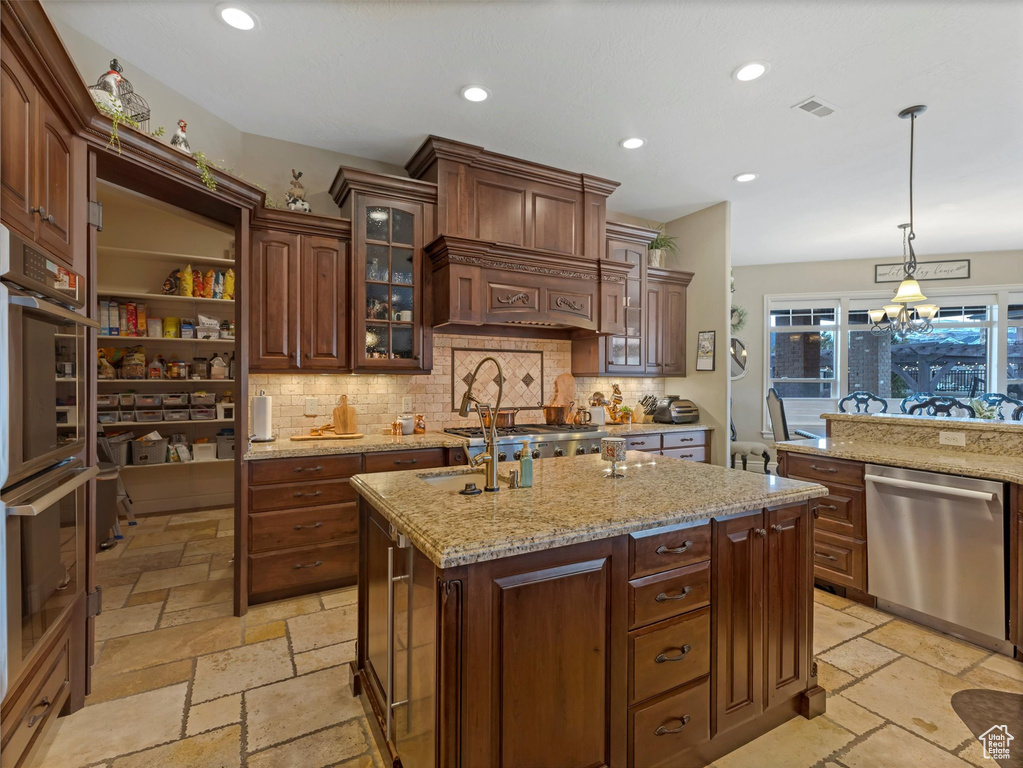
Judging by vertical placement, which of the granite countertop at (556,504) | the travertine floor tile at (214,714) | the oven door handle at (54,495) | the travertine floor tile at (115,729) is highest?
the oven door handle at (54,495)

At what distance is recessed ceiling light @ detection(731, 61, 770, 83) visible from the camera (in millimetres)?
2719

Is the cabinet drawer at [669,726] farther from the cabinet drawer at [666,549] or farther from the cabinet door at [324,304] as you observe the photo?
the cabinet door at [324,304]

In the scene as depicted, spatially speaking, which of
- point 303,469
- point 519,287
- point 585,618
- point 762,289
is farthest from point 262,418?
point 762,289

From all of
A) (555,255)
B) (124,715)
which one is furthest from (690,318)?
(124,715)

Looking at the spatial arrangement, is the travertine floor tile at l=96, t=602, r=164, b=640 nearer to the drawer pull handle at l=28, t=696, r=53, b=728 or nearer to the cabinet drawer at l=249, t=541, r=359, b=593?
the cabinet drawer at l=249, t=541, r=359, b=593

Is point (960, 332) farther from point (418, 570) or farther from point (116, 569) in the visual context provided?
point (116, 569)

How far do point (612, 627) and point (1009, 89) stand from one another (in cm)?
394

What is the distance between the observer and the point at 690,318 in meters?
5.20

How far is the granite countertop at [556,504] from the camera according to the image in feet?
4.24

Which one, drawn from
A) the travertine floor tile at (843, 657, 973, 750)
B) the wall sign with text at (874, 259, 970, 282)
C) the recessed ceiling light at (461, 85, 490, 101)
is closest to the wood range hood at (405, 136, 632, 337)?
the recessed ceiling light at (461, 85, 490, 101)

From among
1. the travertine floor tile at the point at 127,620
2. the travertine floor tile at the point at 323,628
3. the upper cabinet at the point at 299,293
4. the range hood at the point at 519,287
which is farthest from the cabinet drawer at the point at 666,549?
the travertine floor tile at the point at 127,620

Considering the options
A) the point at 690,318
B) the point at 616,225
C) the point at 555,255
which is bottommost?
the point at 690,318

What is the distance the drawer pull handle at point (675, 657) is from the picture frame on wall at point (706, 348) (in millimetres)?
3783

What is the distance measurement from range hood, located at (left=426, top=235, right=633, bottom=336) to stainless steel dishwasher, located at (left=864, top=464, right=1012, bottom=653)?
7.47 feet
